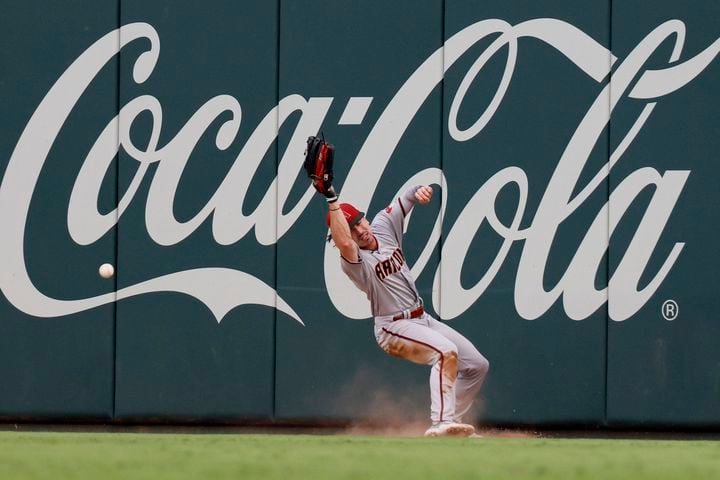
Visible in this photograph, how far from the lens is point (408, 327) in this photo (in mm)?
9102

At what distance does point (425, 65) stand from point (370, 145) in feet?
2.45

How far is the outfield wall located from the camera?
10.0 meters

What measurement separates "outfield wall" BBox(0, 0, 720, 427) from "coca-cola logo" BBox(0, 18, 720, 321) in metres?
0.02

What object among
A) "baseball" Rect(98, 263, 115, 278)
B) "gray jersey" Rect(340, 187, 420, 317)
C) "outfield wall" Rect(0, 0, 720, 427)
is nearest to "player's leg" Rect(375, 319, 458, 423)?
"gray jersey" Rect(340, 187, 420, 317)

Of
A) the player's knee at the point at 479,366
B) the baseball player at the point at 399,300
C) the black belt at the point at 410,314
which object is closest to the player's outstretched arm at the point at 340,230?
the baseball player at the point at 399,300

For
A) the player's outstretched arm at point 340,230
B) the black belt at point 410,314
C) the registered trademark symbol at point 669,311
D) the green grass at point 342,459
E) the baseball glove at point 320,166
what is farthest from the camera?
the registered trademark symbol at point 669,311

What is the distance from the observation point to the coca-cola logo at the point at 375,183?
10023 mm

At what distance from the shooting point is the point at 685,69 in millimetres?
10008

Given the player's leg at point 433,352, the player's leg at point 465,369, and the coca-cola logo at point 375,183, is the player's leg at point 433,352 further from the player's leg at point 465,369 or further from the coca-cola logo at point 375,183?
the coca-cola logo at point 375,183

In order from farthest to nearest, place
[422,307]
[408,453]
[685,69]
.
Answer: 1. [685,69]
2. [422,307]
3. [408,453]

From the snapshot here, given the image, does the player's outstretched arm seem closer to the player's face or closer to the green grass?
the player's face

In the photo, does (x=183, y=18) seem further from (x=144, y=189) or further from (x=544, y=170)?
(x=544, y=170)

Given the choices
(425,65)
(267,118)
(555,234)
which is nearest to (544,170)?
(555,234)

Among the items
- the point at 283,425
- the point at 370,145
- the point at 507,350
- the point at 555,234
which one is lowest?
the point at 283,425
